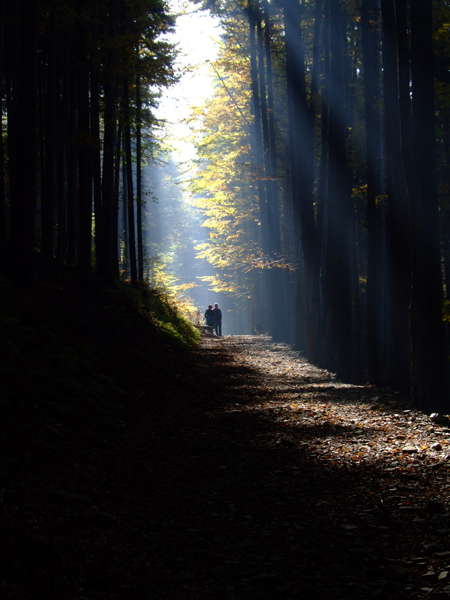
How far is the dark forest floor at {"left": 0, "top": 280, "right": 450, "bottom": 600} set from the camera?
9.50 feet

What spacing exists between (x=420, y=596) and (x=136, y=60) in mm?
13394

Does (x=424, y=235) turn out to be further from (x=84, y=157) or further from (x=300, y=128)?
(x=300, y=128)

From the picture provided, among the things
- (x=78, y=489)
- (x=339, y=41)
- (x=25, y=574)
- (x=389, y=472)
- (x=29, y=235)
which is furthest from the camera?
(x=339, y=41)

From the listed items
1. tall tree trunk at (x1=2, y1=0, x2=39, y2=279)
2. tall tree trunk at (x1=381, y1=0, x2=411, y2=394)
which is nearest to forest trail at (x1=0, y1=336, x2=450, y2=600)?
tall tree trunk at (x1=381, y1=0, x2=411, y2=394)

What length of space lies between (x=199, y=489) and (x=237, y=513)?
2.10 ft

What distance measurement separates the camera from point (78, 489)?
409 centimetres

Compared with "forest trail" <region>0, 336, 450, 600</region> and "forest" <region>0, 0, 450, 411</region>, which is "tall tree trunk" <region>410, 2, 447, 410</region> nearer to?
"forest" <region>0, 0, 450, 411</region>

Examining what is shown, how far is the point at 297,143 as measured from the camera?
1606 centimetres

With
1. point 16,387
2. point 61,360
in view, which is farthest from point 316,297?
point 16,387

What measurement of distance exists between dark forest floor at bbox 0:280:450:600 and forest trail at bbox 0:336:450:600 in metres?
0.01

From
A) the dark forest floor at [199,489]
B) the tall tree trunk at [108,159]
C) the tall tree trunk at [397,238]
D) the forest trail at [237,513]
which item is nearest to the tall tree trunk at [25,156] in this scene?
the dark forest floor at [199,489]

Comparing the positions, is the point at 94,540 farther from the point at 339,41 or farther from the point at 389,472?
the point at 339,41

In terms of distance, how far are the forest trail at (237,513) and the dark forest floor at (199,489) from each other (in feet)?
0.05

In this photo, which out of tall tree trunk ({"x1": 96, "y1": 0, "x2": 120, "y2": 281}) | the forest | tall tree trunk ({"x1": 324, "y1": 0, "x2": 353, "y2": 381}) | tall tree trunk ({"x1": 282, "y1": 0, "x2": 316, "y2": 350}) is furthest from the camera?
tall tree trunk ({"x1": 282, "y1": 0, "x2": 316, "y2": 350})
